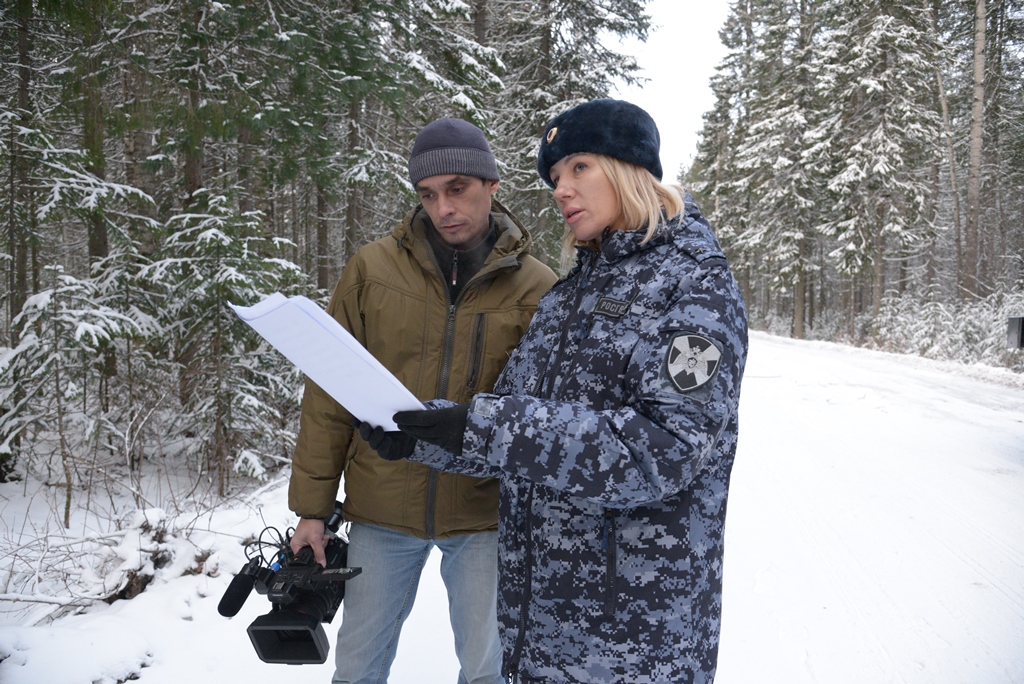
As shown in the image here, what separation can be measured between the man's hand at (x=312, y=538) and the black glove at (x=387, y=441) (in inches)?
29.4

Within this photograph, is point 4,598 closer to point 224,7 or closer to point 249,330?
point 249,330

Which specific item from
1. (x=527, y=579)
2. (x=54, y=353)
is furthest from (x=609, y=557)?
(x=54, y=353)

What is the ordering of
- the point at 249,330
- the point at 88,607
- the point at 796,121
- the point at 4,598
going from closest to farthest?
the point at 4,598 < the point at 88,607 < the point at 249,330 < the point at 796,121

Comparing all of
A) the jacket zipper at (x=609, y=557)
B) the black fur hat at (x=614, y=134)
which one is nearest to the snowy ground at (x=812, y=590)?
the jacket zipper at (x=609, y=557)

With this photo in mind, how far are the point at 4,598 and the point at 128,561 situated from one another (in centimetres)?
55

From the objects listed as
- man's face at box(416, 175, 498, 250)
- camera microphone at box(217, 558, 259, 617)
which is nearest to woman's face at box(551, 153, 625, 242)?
man's face at box(416, 175, 498, 250)

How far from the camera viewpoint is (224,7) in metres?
5.57

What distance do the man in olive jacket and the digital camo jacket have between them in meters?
0.57

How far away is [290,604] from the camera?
77.6 inches

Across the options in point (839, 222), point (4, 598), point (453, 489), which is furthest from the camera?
point (839, 222)

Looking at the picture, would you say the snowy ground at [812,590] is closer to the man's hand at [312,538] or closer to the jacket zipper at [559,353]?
the man's hand at [312,538]

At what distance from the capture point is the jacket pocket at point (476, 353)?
2156mm

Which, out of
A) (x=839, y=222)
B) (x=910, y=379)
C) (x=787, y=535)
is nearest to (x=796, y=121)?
(x=839, y=222)

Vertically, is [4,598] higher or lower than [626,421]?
lower
